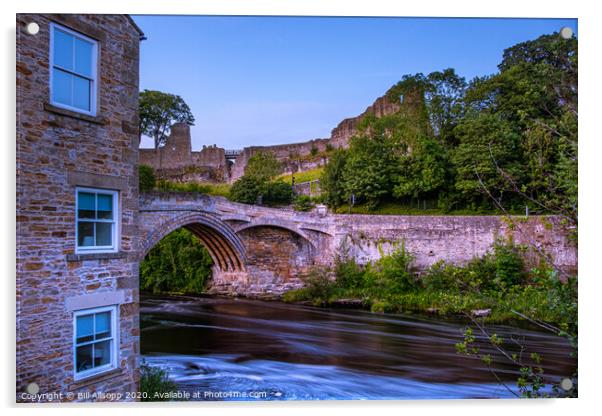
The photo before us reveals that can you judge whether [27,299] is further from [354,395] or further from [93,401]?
[354,395]

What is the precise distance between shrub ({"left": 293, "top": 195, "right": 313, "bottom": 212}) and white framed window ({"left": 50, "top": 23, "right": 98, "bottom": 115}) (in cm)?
1170

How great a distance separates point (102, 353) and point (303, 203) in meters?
12.2

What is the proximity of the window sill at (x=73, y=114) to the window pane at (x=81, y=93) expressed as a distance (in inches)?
4.3

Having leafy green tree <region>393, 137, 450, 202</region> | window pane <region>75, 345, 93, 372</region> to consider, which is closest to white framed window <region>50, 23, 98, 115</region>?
window pane <region>75, 345, 93, 372</region>

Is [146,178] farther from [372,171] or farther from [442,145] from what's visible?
[442,145]

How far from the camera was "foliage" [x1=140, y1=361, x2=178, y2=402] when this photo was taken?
5.09 m

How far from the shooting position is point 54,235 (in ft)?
14.4

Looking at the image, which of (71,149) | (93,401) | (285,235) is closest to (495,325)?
(285,235)

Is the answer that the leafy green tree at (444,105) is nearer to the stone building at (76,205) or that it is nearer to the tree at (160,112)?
the tree at (160,112)

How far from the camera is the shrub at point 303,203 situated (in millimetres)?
16359

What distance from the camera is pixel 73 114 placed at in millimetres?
4504

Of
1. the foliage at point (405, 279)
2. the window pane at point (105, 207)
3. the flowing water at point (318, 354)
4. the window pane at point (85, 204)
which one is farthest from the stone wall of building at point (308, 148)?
the window pane at point (85, 204)

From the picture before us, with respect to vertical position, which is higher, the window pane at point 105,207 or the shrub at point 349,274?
the window pane at point 105,207

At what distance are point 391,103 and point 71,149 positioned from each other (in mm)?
11438
